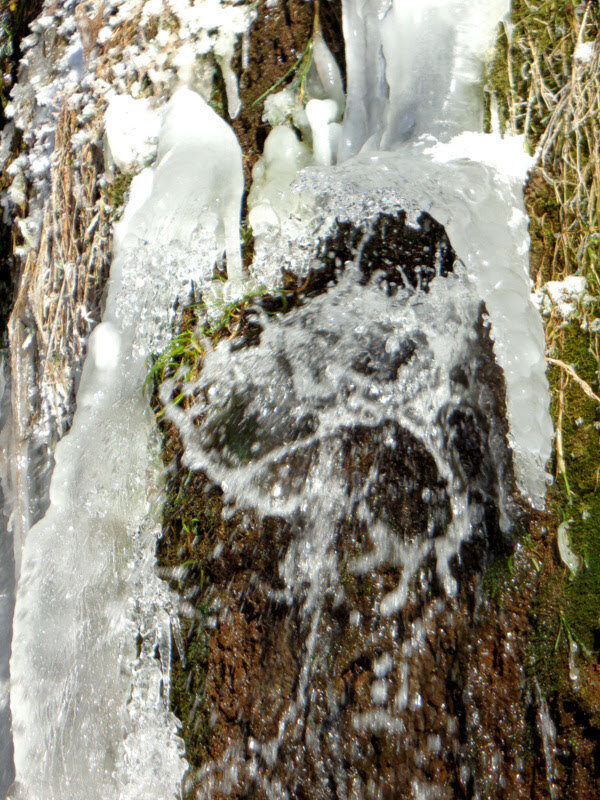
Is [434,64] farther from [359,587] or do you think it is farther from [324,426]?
[359,587]

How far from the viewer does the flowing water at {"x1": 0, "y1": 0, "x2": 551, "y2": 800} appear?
170cm

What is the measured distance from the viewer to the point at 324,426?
182 cm

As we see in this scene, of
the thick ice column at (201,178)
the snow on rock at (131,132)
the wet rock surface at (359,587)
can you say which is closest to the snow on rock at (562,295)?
the wet rock surface at (359,587)

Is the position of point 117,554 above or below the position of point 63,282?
below

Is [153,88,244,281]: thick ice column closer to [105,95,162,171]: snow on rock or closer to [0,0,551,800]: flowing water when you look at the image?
[0,0,551,800]: flowing water

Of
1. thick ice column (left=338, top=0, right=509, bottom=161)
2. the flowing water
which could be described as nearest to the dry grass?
the flowing water

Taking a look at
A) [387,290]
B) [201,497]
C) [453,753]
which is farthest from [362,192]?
[453,753]

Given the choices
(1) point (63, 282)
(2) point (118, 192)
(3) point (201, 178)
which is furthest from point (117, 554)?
(2) point (118, 192)

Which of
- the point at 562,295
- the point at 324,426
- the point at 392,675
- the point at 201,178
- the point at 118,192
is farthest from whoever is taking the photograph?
the point at 118,192

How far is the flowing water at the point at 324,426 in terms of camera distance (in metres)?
1.70

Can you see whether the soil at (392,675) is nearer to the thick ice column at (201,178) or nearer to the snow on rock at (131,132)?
the thick ice column at (201,178)

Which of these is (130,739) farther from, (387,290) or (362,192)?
(362,192)

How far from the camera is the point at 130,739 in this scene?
5.86 feet

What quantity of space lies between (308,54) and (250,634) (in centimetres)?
216
